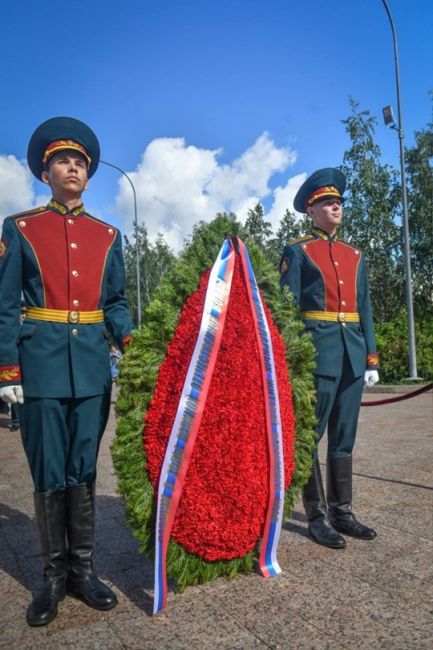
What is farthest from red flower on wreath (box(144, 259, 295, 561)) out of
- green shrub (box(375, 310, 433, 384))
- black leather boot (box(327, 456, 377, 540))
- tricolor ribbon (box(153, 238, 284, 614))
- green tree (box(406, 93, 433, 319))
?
green tree (box(406, 93, 433, 319))

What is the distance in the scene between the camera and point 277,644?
2.25 metres

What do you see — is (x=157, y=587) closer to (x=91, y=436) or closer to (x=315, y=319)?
(x=91, y=436)

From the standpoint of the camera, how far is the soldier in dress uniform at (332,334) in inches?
143

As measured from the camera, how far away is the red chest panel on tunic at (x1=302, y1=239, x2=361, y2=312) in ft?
12.2

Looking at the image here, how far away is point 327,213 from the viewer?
383 centimetres

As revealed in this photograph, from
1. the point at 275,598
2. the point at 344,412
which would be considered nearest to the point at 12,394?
the point at 275,598

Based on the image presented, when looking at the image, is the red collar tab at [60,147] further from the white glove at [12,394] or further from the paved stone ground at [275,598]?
the paved stone ground at [275,598]

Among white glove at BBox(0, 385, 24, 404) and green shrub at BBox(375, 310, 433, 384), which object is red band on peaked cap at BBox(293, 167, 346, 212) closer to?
white glove at BBox(0, 385, 24, 404)

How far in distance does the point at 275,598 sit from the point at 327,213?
2371 millimetres

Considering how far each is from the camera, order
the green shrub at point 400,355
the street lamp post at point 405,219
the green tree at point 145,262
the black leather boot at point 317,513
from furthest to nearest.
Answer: the green tree at point 145,262 → the green shrub at point 400,355 → the street lamp post at point 405,219 → the black leather boot at point 317,513

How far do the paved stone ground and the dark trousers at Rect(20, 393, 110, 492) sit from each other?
0.60 meters

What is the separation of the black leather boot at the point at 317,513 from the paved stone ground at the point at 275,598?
0.08 metres

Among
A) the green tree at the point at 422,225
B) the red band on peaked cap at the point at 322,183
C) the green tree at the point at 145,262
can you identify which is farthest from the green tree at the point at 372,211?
the green tree at the point at 145,262

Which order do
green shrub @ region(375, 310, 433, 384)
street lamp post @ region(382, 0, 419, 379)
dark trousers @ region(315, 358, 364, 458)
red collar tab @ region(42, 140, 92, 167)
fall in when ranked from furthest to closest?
1. green shrub @ region(375, 310, 433, 384)
2. street lamp post @ region(382, 0, 419, 379)
3. dark trousers @ region(315, 358, 364, 458)
4. red collar tab @ region(42, 140, 92, 167)
